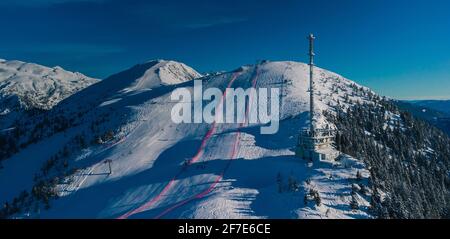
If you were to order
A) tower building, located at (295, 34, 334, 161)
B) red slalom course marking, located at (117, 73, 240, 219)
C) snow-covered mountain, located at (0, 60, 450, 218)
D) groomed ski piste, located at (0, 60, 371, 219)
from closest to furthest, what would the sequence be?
groomed ski piste, located at (0, 60, 371, 219)
snow-covered mountain, located at (0, 60, 450, 218)
red slalom course marking, located at (117, 73, 240, 219)
tower building, located at (295, 34, 334, 161)

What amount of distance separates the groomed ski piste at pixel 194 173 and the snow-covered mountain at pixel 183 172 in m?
0.15

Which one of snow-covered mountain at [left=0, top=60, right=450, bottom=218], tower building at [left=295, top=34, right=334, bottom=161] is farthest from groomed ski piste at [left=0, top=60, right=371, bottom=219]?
tower building at [left=295, top=34, right=334, bottom=161]

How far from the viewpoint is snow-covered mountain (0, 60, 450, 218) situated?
39.8m

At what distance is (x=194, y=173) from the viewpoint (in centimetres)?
5319

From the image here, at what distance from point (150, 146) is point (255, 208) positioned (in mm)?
36714

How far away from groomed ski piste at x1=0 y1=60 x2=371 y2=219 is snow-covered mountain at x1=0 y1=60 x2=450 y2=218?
0.15m

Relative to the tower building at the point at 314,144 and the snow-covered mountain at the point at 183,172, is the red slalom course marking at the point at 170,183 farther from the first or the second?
the tower building at the point at 314,144

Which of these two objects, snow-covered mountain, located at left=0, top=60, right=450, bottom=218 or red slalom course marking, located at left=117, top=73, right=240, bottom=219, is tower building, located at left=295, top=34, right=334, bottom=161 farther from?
red slalom course marking, located at left=117, top=73, right=240, bottom=219

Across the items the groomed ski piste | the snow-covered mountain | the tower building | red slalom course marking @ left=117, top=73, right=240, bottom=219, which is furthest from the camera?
the tower building

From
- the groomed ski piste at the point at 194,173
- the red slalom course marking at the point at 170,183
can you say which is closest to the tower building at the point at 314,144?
the groomed ski piste at the point at 194,173

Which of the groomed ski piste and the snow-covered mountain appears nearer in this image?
the groomed ski piste
